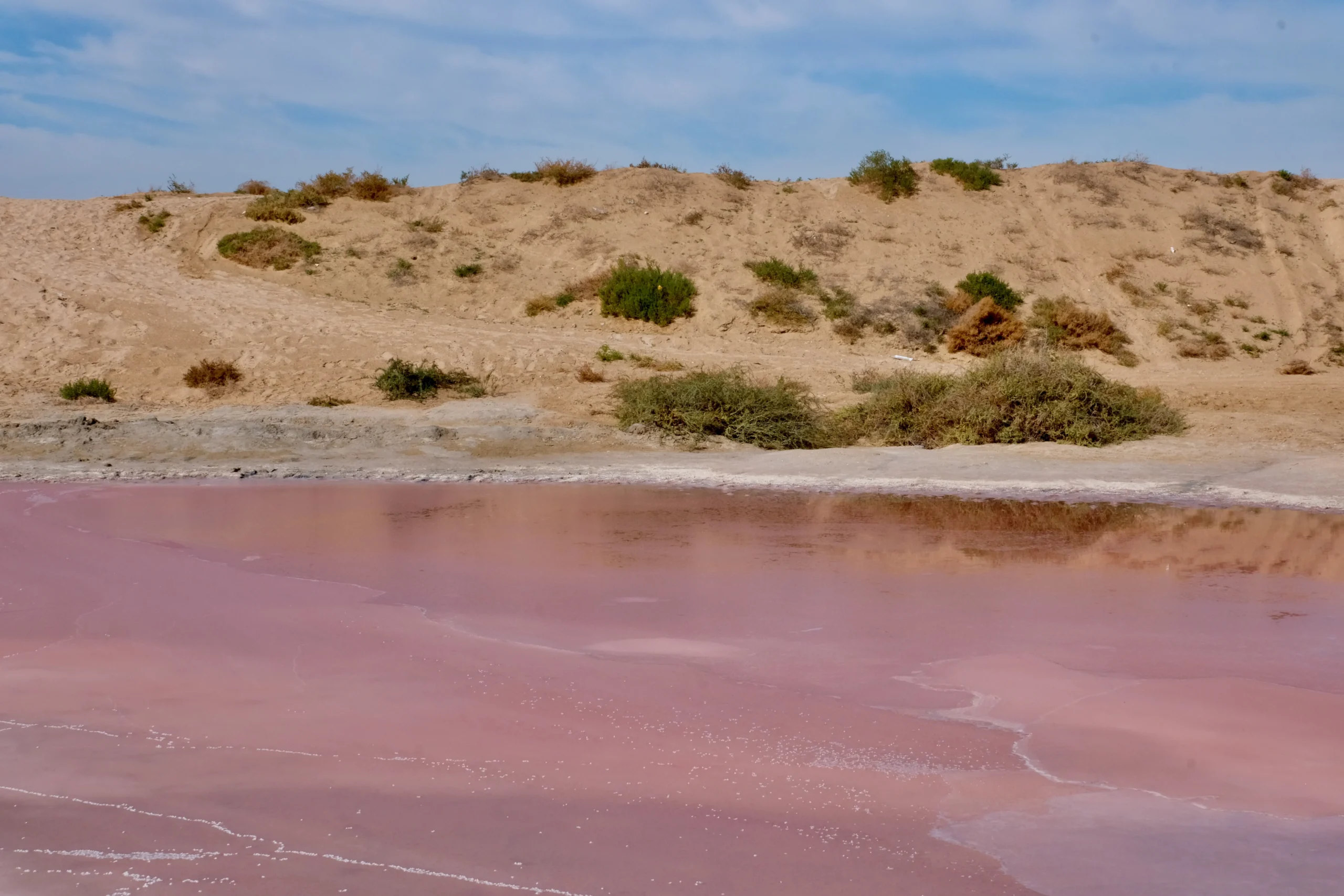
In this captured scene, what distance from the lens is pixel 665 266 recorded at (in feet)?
81.2

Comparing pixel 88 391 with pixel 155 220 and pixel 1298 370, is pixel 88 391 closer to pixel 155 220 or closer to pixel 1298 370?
pixel 155 220

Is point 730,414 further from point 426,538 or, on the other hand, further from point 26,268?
point 26,268

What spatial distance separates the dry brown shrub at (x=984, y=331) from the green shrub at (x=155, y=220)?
653 inches

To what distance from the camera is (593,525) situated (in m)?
10.1

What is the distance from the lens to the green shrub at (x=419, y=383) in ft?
54.3

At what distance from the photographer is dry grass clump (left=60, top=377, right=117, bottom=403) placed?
16.2 meters

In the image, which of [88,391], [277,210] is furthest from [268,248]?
[88,391]

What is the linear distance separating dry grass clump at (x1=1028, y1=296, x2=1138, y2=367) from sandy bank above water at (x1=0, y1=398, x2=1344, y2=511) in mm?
8921

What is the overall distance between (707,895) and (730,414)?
10983mm

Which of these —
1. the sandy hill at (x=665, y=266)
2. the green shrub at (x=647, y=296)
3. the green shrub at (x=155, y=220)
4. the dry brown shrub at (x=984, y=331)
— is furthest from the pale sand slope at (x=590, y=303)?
the dry brown shrub at (x=984, y=331)

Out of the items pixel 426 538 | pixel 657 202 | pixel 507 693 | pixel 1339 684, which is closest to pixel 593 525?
pixel 426 538

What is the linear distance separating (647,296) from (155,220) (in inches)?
448

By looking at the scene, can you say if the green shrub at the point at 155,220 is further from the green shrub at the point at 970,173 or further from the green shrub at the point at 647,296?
the green shrub at the point at 970,173

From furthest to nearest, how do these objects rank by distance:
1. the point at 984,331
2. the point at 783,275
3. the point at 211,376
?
1. the point at 783,275
2. the point at 984,331
3. the point at 211,376
